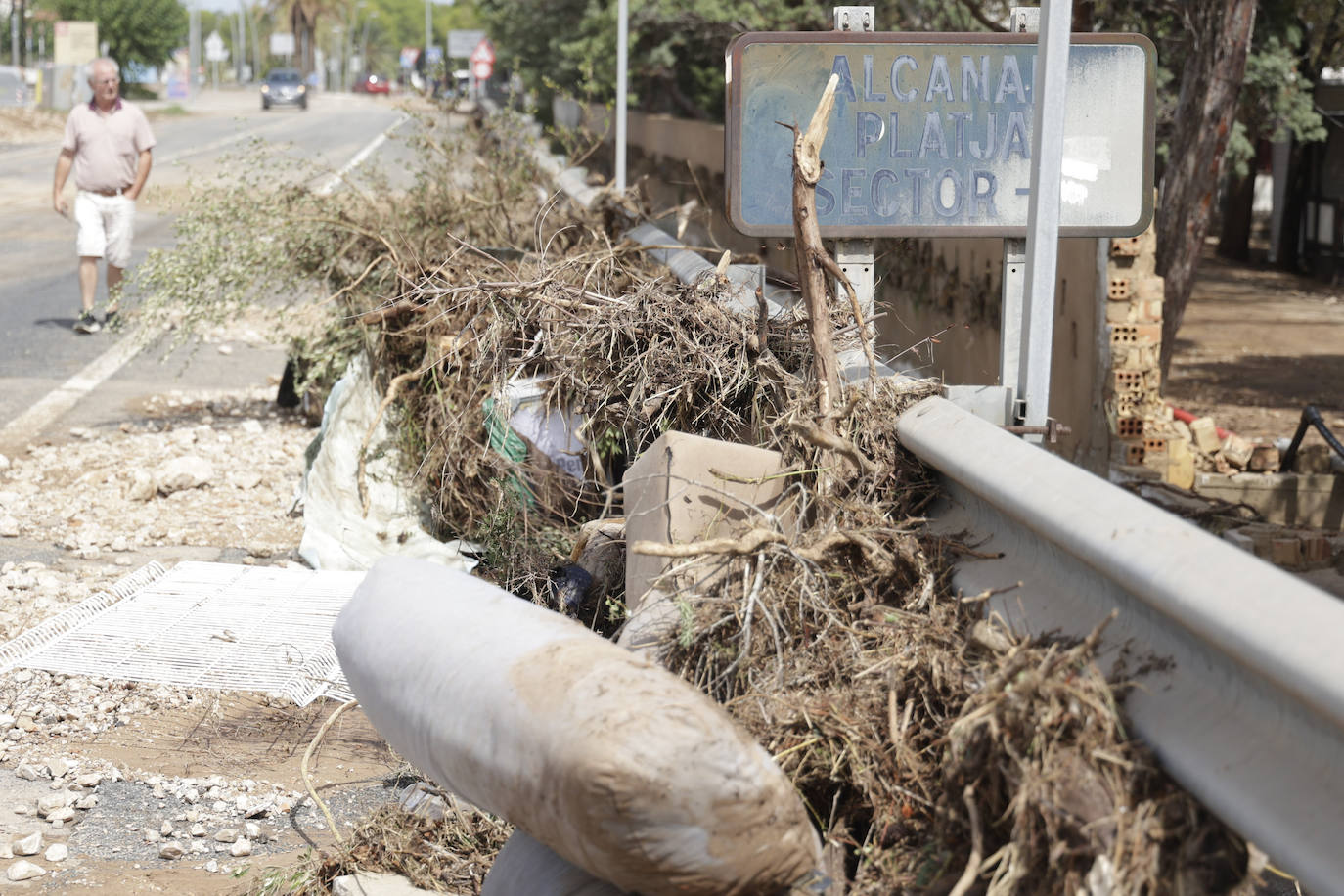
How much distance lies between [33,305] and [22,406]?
427 centimetres

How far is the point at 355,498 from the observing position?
5.82 metres

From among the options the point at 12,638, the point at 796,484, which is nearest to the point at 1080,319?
the point at 796,484

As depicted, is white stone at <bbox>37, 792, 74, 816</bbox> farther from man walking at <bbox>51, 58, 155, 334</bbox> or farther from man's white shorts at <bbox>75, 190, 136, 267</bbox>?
man's white shorts at <bbox>75, 190, 136, 267</bbox>

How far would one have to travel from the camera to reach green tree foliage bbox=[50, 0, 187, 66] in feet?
242

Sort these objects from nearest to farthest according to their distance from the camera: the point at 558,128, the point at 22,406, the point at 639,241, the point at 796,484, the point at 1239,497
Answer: the point at 796,484, the point at 639,241, the point at 1239,497, the point at 22,406, the point at 558,128

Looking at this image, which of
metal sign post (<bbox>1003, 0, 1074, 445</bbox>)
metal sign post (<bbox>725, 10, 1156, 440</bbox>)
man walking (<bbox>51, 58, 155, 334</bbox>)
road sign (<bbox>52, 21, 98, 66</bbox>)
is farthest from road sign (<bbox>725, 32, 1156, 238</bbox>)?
road sign (<bbox>52, 21, 98, 66</bbox>)

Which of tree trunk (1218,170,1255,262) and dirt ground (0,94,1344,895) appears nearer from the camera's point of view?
dirt ground (0,94,1344,895)

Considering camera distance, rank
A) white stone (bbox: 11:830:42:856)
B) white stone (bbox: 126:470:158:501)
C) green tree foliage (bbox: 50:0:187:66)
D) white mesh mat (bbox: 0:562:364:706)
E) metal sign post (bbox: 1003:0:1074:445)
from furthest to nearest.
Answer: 1. green tree foliage (bbox: 50:0:187:66)
2. white stone (bbox: 126:470:158:501)
3. white mesh mat (bbox: 0:562:364:706)
4. metal sign post (bbox: 1003:0:1074:445)
5. white stone (bbox: 11:830:42:856)

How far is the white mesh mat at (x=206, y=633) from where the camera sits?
4406mm

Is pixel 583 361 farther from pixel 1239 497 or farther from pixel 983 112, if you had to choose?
pixel 1239 497

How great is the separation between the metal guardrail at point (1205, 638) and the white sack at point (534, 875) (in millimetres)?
942

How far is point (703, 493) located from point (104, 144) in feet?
30.0

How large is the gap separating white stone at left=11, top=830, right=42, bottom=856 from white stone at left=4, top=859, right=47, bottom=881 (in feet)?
0.24

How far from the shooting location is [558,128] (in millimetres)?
9445
